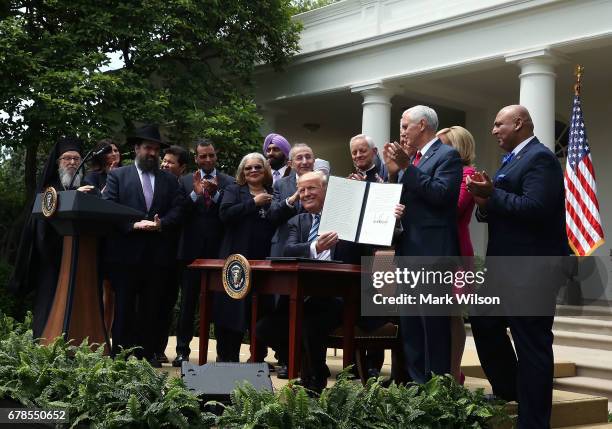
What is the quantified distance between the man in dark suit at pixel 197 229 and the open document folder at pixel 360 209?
2.18m

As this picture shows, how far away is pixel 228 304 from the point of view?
657 centimetres

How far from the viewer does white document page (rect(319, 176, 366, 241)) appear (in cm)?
536

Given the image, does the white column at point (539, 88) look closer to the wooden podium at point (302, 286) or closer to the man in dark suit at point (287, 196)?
the man in dark suit at point (287, 196)

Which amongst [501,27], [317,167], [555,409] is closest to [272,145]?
[317,167]

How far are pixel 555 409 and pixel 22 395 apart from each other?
3.76 m

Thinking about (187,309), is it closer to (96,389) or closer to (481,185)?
(96,389)

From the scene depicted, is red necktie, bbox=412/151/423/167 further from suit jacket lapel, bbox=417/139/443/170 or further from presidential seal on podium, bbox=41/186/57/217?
presidential seal on podium, bbox=41/186/57/217

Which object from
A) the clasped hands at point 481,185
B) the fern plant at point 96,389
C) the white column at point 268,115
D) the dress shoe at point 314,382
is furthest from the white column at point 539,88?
the fern plant at point 96,389

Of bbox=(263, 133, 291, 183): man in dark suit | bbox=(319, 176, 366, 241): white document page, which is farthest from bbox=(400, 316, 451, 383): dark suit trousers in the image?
bbox=(263, 133, 291, 183): man in dark suit

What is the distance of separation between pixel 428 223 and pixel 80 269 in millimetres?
2885

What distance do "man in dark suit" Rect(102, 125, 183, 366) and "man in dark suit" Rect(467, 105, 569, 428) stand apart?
307cm

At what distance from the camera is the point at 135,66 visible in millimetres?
15469

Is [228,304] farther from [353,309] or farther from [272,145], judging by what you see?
[272,145]

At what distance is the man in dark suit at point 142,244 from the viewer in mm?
6926
